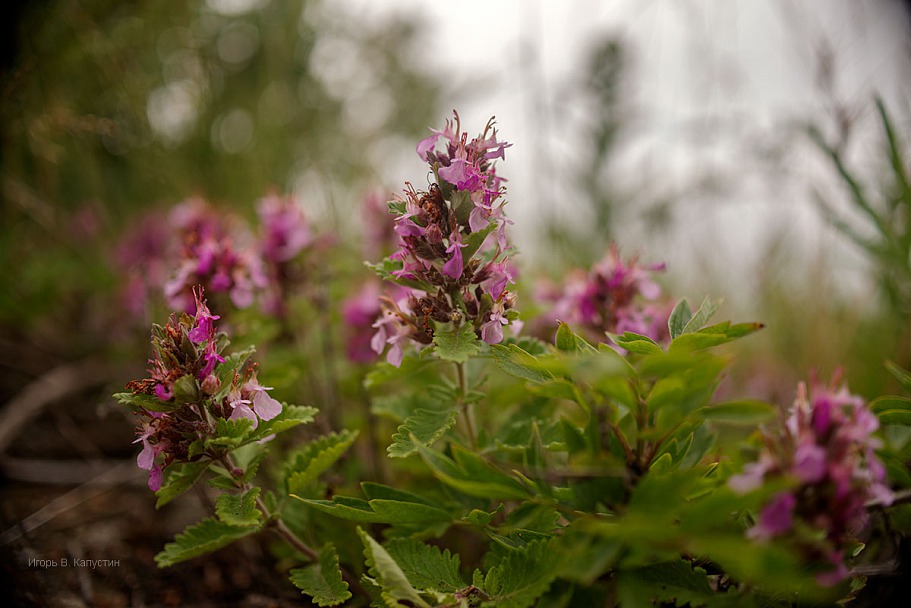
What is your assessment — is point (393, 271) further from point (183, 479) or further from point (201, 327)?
point (183, 479)

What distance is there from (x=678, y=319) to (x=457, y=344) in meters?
0.37

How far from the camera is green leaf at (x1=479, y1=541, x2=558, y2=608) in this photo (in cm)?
75

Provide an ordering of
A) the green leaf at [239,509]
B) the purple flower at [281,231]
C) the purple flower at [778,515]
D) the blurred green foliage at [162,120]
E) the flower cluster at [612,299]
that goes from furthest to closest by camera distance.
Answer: the blurred green foliage at [162,120] → the purple flower at [281,231] → the flower cluster at [612,299] → the green leaf at [239,509] → the purple flower at [778,515]

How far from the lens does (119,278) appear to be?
8.44ft

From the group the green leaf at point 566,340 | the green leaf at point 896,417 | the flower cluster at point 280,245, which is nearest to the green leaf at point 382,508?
the green leaf at point 566,340

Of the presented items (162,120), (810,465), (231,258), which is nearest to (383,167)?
(162,120)

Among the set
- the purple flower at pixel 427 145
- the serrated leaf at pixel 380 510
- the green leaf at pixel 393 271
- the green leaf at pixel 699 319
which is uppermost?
the purple flower at pixel 427 145

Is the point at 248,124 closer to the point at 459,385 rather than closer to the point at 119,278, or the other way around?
the point at 119,278

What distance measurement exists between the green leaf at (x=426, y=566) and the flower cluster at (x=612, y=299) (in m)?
0.61

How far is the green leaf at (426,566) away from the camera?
88 cm

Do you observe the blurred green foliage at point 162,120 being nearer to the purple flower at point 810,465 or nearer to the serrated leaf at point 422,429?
the serrated leaf at point 422,429

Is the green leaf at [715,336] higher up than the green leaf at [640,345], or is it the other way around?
the green leaf at [640,345]

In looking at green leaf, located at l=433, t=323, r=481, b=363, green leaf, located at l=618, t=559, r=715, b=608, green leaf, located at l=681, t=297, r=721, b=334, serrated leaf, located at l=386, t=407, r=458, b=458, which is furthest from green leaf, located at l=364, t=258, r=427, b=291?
green leaf, located at l=618, t=559, r=715, b=608

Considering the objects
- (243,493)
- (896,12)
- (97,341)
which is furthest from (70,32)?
(896,12)
